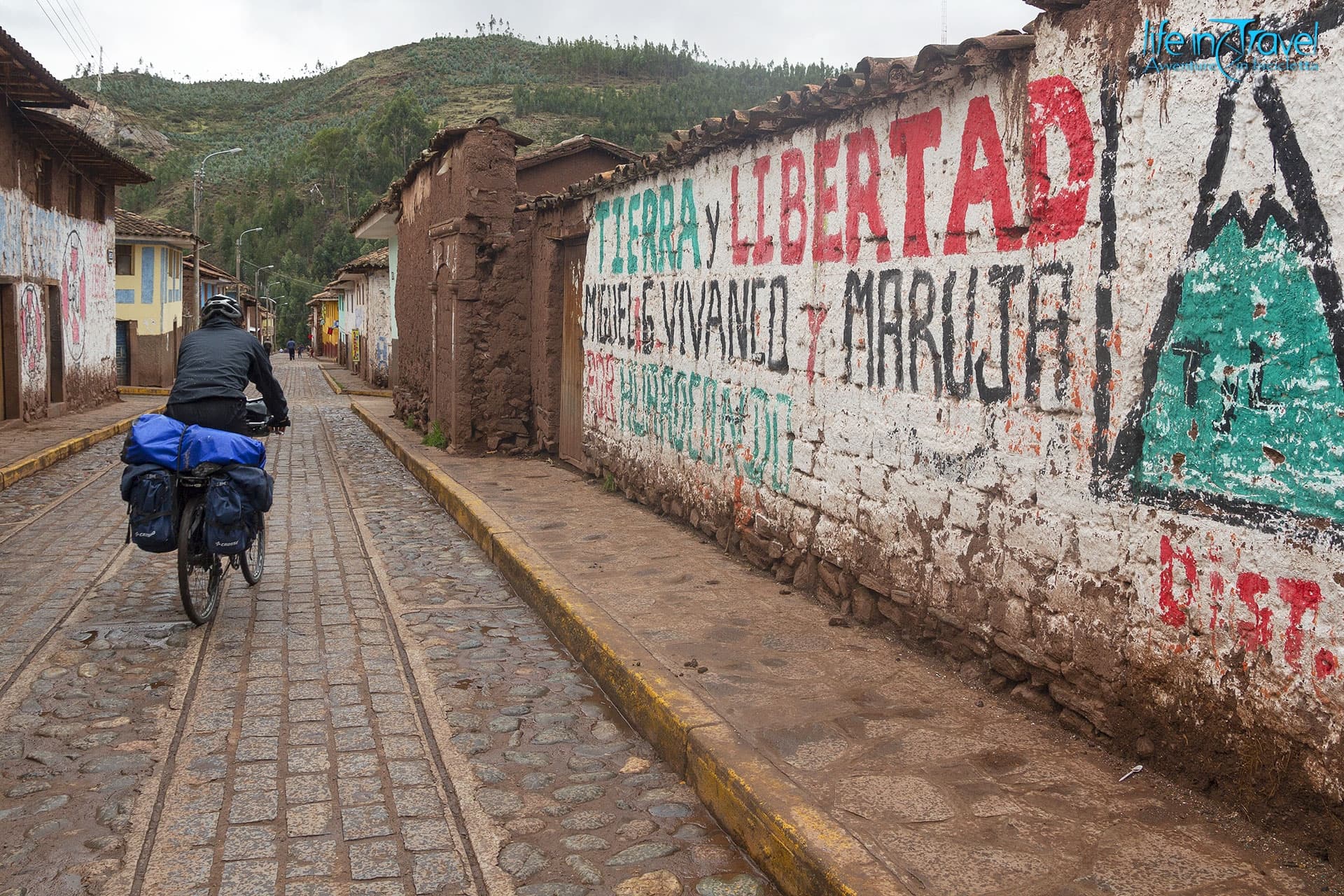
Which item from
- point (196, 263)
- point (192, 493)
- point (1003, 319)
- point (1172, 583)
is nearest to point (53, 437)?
point (192, 493)

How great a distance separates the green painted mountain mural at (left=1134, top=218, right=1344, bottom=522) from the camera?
10.6ft

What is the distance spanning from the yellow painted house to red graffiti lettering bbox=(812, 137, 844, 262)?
2982 centimetres

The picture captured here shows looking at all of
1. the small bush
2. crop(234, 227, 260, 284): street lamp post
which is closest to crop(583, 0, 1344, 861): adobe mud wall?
the small bush

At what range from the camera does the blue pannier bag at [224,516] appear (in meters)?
5.97

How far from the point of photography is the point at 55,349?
19.5 metres

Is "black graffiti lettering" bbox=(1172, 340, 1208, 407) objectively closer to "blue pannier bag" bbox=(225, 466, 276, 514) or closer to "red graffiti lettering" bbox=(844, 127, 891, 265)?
"red graffiti lettering" bbox=(844, 127, 891, 265)

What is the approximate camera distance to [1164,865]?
320 centimetres

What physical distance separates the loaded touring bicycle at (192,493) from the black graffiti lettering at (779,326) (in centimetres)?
304

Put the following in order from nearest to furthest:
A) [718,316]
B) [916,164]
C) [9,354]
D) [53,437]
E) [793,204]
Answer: [916,164], [793,204], [718,316], [53,437], [9,354]

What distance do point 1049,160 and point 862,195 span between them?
149cm

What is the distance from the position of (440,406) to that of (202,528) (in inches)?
351

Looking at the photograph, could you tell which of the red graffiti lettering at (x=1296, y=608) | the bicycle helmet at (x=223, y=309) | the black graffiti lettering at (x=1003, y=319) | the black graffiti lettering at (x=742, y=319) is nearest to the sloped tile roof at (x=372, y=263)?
the bicycle helmet at (x=223, y=309)

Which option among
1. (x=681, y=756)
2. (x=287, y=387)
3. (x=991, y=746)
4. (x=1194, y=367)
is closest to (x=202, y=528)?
(x=681, y=756)

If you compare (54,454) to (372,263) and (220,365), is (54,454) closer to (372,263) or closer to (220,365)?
(220,365)
